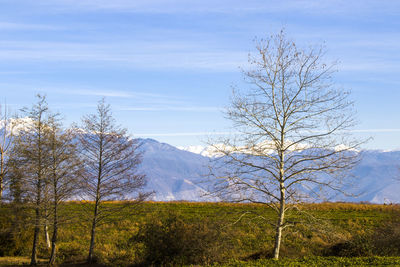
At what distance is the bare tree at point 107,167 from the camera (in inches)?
850

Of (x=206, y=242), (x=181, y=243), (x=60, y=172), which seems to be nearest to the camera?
(x=206, y=242)

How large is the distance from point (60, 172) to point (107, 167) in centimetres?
245

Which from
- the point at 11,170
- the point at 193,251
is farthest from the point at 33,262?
the point at 193,251

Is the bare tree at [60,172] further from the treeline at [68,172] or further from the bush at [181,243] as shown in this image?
the bush at [181,243]

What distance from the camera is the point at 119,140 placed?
2222cm

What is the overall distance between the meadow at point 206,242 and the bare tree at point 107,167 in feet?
3.45

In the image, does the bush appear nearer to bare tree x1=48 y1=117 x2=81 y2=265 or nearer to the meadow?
the meadow

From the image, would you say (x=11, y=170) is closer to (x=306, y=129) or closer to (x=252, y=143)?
(x=252, y=143)

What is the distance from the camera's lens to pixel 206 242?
18484mm

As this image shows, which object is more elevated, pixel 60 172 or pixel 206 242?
pixel 60 172

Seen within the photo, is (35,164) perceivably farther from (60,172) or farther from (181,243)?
(181,243)

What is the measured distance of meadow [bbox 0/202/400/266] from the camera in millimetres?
16641

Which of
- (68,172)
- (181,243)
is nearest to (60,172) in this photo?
(68,172)

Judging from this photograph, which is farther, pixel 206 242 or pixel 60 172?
pixel 60 172
